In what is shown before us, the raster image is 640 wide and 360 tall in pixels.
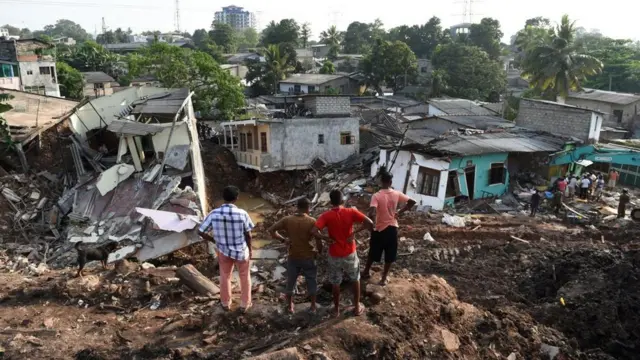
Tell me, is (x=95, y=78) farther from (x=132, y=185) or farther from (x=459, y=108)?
(x=132, y=185)

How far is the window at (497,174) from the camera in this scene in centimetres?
1784

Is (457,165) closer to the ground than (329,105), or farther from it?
closer to the ground

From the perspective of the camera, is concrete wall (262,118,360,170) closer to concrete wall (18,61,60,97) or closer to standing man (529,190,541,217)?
standing man (529,190,541,217)

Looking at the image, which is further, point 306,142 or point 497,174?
point 306,142

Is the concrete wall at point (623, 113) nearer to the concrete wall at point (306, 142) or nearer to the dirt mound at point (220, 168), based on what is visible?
the concrete wall at point (306, 142)

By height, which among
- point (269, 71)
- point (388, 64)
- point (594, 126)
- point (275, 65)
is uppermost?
point (388, 64)

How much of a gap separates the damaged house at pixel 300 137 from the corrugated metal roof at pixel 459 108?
10.9m

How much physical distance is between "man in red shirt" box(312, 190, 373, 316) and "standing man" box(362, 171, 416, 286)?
55 centimetres

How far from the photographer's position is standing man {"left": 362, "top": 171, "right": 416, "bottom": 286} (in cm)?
644

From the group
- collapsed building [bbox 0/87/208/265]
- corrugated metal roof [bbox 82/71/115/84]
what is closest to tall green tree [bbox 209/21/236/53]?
corrugated metal roof [bbox 82/71/115/84]

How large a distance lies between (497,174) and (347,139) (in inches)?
297

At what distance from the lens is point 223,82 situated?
86.1 feet

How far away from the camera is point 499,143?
715 inches

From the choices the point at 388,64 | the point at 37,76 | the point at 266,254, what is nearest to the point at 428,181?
the point at 266,254
